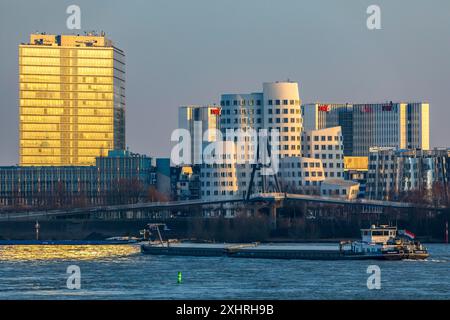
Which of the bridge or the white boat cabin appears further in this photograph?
the bridge

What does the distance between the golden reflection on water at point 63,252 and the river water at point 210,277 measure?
155 mm

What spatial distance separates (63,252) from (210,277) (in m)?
52.3

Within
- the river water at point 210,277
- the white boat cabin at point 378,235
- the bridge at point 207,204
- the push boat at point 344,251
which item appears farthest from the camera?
the bridge at point 207,204

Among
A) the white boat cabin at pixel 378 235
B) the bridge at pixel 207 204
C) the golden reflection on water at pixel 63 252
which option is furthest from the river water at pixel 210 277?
the bridge at pixel 207 204

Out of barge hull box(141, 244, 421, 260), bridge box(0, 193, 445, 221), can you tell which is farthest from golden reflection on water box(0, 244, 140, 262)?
bridge box(0, 193, 445, 221)

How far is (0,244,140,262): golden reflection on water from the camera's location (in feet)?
412

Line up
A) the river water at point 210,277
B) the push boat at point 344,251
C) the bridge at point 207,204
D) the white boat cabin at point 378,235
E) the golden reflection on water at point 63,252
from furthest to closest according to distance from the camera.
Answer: the bridge at point 207,204
the golden reflection on water at point 63,252
the white boat cabin at point 378,235
the push boat at point 344,251
the river water at point 210,277

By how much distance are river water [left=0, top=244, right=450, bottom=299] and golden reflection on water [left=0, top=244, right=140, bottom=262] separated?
155 mm

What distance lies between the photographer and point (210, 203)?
7382 inches

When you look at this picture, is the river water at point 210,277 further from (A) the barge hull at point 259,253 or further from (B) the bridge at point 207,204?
(B) the bridge at point 207,204

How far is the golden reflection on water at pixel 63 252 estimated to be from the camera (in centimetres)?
12569

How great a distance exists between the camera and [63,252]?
13938 centimetres

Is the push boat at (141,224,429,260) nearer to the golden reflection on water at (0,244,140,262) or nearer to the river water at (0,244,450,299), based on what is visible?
the river water at (0,244,450,299)
